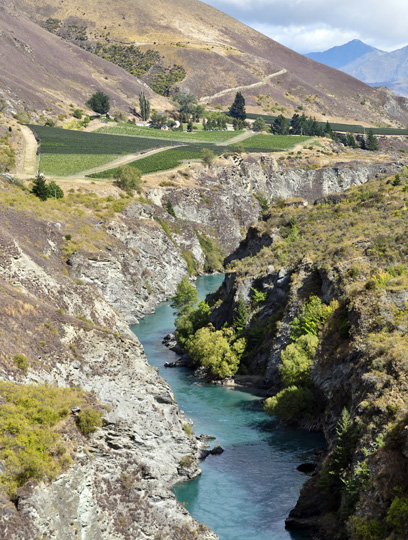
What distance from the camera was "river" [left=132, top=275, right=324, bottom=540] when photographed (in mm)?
49844

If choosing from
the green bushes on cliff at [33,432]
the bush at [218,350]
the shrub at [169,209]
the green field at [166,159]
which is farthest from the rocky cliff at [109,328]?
the green field at [166,159]

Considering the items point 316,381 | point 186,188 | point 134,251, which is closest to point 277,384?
point 316,381

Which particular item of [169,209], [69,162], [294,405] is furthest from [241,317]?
[69,162]

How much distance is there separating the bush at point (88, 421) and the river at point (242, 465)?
41.4 ft

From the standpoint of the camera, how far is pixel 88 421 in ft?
137

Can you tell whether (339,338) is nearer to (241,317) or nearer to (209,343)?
(241,317)

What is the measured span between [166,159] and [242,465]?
119347 millimetres

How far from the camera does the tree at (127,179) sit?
13788 cm

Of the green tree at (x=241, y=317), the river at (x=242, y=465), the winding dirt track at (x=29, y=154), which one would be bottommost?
the river at (x=242, y=465)

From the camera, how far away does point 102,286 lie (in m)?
107

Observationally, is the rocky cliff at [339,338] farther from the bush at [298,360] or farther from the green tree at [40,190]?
the green tree at [40,190]

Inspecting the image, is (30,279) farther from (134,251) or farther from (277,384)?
(134,251)

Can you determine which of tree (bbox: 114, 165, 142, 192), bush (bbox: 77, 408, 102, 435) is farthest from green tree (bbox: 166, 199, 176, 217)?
bush (bbox: 77, 408, 102, 435)

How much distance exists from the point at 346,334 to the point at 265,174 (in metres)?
127
